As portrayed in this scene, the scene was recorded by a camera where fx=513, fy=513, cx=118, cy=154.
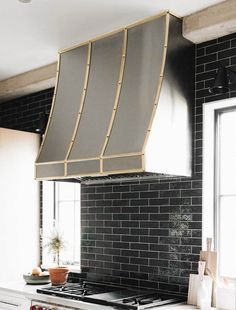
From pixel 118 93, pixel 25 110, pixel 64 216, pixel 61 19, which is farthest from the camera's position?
pixel 25 110

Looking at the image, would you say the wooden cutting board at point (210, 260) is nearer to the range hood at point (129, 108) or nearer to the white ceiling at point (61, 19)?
the range hood at point (129, 108)

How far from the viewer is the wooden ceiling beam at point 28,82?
5.21 meters

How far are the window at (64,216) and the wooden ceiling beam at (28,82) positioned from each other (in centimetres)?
104

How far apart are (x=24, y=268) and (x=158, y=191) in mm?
1867

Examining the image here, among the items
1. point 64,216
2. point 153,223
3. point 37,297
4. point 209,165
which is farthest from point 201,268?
point 64,216

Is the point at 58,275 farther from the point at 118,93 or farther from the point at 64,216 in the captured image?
the point at 118,93

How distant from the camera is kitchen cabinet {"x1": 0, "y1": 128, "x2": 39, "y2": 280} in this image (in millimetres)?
5188

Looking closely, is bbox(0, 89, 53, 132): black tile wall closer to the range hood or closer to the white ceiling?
the white ceiling

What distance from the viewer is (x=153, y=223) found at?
14.3ft

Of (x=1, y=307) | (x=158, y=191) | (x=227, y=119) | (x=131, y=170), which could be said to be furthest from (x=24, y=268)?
(x=227, y=119)

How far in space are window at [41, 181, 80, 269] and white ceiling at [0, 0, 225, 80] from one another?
1.48 metres

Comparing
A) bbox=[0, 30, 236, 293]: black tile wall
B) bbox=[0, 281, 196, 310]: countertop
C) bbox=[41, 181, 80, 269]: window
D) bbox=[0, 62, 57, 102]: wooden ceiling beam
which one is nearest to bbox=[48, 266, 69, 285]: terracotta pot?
bbox=[0, 281, 196, 310]: countertop

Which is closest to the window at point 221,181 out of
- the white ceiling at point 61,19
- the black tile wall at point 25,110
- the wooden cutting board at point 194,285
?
the wooden cutting board at point 194,285

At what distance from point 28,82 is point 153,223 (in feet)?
6.99
